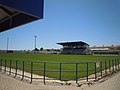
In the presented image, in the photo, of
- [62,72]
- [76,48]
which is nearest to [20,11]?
[62,72]

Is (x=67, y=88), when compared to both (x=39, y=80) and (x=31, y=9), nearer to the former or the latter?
(x=39, y=80)

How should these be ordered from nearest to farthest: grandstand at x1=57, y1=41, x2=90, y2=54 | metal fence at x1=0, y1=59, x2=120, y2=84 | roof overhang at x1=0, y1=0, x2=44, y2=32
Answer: roof overhang at x1=0, y1=0, x2=44, y2=32 < metal fence at x1=0, y1=59, x2=120, y2=84 < grandstand at x1=57, y1=41, x2=90, y2=54

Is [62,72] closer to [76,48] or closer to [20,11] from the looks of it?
[20,11]

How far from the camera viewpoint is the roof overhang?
226 inches

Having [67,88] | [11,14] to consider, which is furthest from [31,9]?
[67,88]

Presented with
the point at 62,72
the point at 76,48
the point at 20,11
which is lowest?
the point at 62,72

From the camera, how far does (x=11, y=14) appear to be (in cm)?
820

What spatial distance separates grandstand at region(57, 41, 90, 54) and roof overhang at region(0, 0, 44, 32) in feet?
316

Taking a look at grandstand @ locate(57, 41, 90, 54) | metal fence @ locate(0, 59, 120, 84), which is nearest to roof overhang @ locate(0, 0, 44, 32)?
metal fence @ locate(0, 59, 120, 84)

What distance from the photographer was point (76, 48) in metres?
116

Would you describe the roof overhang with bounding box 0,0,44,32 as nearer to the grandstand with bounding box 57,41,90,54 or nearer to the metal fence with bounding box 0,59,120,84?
the metal fence with bounding box 0,59,120,84

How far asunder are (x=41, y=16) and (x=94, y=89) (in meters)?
4.51

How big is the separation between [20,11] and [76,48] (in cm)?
11053

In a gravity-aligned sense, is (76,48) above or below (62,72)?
above
